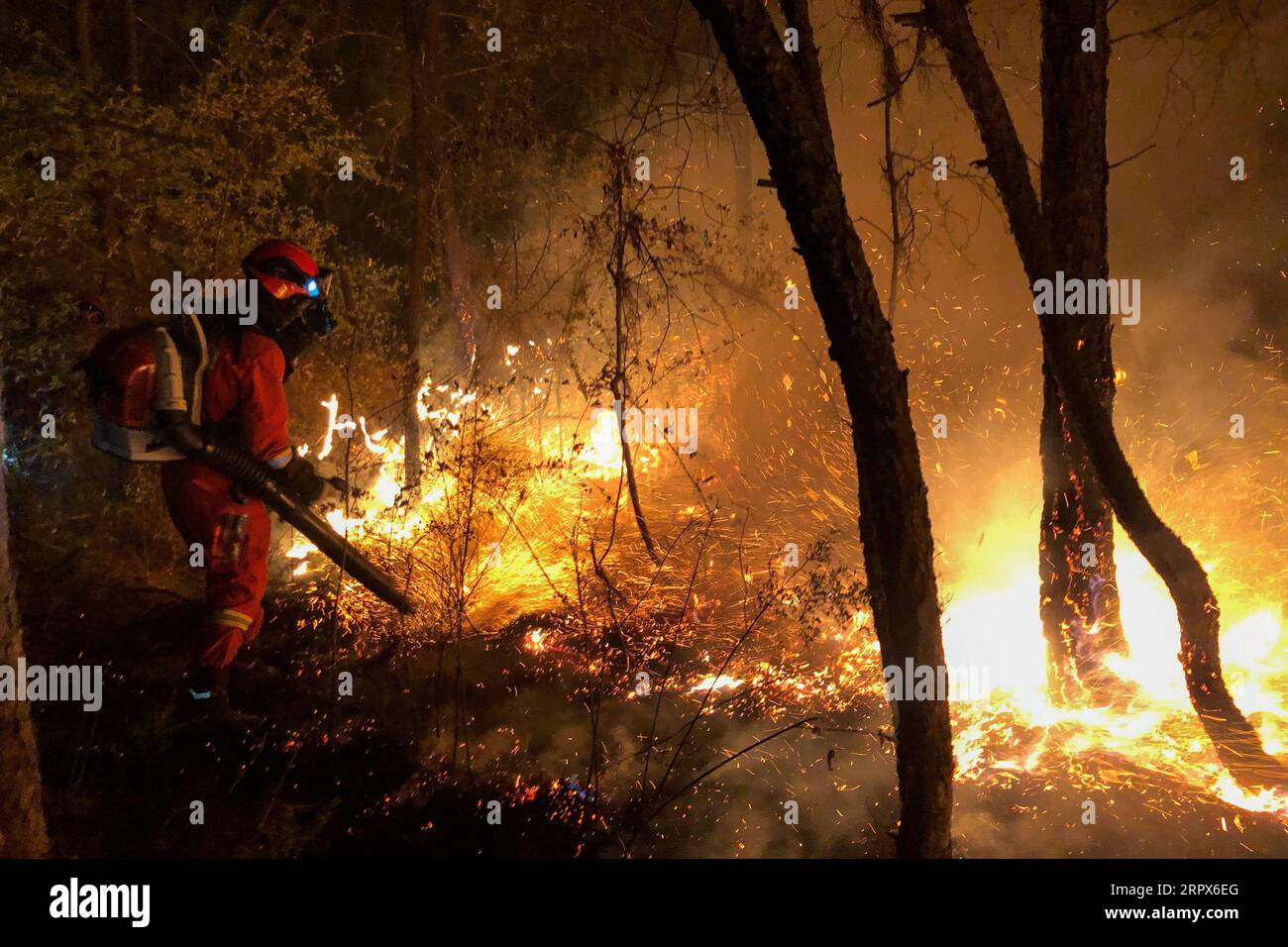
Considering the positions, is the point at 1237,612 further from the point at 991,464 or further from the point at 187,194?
the point at 187,194

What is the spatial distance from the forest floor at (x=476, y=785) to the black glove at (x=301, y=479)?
161 cm

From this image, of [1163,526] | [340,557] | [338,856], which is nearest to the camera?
[338,856]

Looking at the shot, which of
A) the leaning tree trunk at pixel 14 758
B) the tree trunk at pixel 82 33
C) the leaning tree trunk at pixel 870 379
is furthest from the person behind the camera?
the tree trunk at pixel 82 33

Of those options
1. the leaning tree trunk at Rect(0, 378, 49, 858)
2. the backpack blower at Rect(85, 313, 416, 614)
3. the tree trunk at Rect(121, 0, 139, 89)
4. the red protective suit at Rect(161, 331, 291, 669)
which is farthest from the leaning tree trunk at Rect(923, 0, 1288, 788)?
the tree trunk at Rect(121, 0, 139, 89)

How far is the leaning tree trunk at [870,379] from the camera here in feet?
12.1

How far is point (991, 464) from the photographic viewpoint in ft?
40.1

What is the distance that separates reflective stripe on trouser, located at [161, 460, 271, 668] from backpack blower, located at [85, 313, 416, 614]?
0.17 metres

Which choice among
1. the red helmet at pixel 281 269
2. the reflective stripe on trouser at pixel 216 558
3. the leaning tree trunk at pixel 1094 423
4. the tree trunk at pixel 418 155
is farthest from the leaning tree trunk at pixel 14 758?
the tree trunk at pixel 418 155

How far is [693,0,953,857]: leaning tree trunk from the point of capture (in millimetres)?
3703

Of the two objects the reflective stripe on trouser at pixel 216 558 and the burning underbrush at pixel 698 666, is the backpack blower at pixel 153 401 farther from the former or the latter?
the burning underbrush at pixel 698 666

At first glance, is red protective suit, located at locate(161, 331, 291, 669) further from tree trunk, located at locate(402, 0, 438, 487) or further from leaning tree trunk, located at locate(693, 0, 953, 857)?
tree trunk, located at locate(402, 0, 438, 487)

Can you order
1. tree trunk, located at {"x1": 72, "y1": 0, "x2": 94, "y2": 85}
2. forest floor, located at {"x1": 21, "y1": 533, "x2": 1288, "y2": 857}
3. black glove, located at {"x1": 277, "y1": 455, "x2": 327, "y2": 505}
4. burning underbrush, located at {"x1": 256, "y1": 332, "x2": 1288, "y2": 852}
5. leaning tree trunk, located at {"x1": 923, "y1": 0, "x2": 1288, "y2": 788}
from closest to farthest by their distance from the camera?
forest floor, located at {"x1": 21, "y1": 533, "x2": 1288, "y2": 857} → leaning tree trunk, located at {"x1": 923, "y1": 0, "x2": 1288, "y2": 788} → black glove, located at {"x1": 277, "y1": 455, "x2": 327, "y2": 505} → burning underbrush, located at {"x1": 256, "y1": 332, "x2": 1288, "y2": 852} → tree trunk, located at {"x1": 72, "y1": 0, "x2": 94, "y2": 85}
